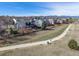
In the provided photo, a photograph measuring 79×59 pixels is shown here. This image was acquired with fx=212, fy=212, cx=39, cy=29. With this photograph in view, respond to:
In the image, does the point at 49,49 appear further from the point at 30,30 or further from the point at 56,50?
the point at 30,30

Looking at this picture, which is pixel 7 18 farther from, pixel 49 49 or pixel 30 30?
pixel 49 49

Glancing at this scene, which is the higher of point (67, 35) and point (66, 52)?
point (67, 35)

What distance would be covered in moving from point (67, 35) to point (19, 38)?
440 mm

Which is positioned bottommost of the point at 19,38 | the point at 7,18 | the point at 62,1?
the point at 19,38

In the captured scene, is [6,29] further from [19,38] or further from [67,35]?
[67,35]

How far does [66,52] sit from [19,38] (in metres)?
0.45

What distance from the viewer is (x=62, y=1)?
6.33 ft

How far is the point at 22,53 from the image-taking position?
1923 millimetres

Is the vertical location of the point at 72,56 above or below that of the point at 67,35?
below

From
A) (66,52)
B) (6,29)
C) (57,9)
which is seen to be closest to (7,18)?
(6,29)

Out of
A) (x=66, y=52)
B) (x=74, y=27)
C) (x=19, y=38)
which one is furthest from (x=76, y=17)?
(x=19, y=38)

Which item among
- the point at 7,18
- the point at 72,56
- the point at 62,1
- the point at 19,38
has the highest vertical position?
the point at 62,1

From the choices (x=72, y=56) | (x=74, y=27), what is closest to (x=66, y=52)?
(x=72, y=56)

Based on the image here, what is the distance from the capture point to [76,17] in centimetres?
192
